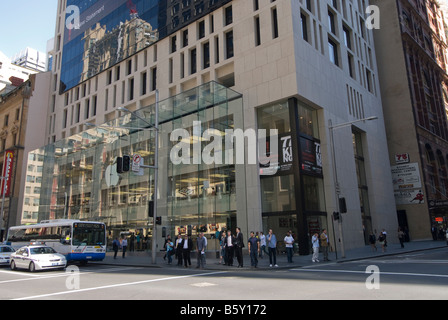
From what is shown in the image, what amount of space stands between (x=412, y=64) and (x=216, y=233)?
4133 cm

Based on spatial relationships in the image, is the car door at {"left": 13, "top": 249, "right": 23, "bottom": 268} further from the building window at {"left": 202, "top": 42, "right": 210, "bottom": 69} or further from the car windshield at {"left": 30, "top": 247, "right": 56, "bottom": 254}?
the building window at {"left": 202, "top": 42, "right": 210, "bottom": 69}

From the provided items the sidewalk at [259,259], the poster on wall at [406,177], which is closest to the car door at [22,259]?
the sidewalk at [259,259]

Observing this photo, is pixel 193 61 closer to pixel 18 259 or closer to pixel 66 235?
pixel 66 235

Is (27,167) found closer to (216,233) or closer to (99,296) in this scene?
(216,233)

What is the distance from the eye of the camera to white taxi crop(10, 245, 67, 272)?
56.3 ft

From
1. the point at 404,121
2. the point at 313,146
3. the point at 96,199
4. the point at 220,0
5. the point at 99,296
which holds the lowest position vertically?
the point at 99,296

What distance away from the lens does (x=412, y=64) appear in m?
49.1

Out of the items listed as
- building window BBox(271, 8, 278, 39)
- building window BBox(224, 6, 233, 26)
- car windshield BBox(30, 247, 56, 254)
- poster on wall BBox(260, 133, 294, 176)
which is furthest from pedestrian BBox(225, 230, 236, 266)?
building window BBox(224, 6, 233, 26)

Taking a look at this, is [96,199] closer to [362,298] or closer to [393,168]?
[362,298]

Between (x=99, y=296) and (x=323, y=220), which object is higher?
(x=323, y=220)
